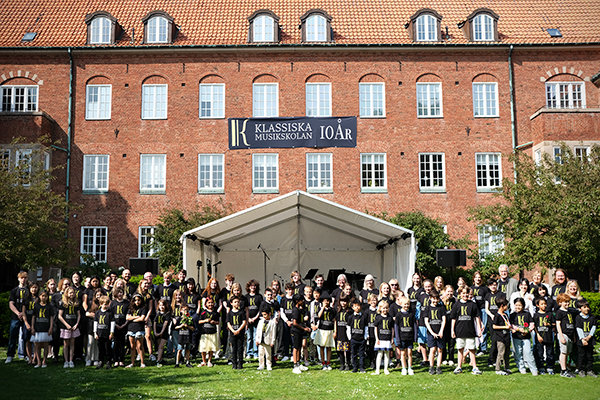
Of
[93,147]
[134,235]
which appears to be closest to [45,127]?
[93,147]

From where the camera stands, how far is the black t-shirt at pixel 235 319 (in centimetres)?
1161

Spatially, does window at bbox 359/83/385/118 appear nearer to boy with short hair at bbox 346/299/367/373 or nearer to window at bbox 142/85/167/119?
window at bbox 142/85/167/119

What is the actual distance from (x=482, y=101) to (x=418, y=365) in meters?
16.4

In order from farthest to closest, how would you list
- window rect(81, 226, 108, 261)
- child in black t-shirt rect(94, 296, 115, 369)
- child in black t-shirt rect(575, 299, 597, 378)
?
window rect(81, 226, 108, 261) → child in black t-shirt rect(94, 296, 115, 369) → child in black t-shirt rect(575, 299, 597, 378)

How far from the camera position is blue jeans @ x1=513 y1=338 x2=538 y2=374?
10.7 m

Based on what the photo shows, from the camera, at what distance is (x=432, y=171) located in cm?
2466

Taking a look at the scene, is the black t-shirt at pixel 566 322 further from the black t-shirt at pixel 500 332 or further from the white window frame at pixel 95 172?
the white window frame at pixel 95 172

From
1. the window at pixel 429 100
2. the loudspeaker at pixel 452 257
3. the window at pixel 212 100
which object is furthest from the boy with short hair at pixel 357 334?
the window at pixel 212 100

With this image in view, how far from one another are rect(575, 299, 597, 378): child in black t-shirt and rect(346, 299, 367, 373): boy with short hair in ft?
12.9

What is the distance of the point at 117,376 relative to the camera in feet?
34.8

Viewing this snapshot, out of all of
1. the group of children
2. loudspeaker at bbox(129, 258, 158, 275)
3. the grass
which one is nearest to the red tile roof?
loudspeaker at bbox(129, 258, 158, 275)

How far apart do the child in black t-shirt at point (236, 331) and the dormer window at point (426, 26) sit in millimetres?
17770

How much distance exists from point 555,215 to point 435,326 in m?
7.84

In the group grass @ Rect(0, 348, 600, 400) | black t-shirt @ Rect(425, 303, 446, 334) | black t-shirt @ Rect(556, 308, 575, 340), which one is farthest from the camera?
black t-shirt @ Rect(425, 303, 446, 334)
